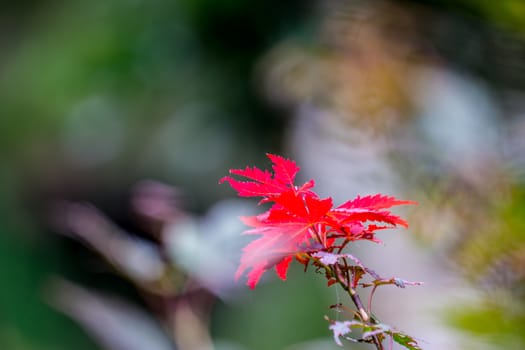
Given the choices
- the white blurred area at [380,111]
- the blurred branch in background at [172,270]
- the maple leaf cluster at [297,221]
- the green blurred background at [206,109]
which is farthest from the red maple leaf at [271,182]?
the green blurred background at [206,109]

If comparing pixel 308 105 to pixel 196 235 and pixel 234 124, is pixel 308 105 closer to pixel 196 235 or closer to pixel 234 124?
pixel 234 124

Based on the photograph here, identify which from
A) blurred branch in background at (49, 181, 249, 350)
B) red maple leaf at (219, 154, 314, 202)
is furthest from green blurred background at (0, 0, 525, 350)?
red maple leaf at (219, 154, 314, 202)

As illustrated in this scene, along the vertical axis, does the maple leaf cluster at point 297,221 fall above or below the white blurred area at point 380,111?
below

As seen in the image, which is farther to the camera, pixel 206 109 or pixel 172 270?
pixel 206 109

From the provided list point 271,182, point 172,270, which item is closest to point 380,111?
point 172,270

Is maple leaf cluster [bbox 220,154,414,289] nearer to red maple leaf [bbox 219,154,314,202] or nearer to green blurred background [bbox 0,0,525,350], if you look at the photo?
red maple leaf [bbox 219,154,314,202]

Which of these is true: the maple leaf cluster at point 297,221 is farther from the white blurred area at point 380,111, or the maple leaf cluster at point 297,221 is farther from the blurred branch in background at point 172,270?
the white blurred area at point 380,111

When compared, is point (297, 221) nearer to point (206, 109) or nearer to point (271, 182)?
point (271, 182)

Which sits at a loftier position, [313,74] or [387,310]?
[313,74]

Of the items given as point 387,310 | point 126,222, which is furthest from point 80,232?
point 387,310

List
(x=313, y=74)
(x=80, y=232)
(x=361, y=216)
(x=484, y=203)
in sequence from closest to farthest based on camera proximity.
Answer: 1. (x=361, y=216)
2. (x=484, y=203)
3. (x=80, y=232)
4. (x=313, y=74)

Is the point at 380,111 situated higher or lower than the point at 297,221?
higher
